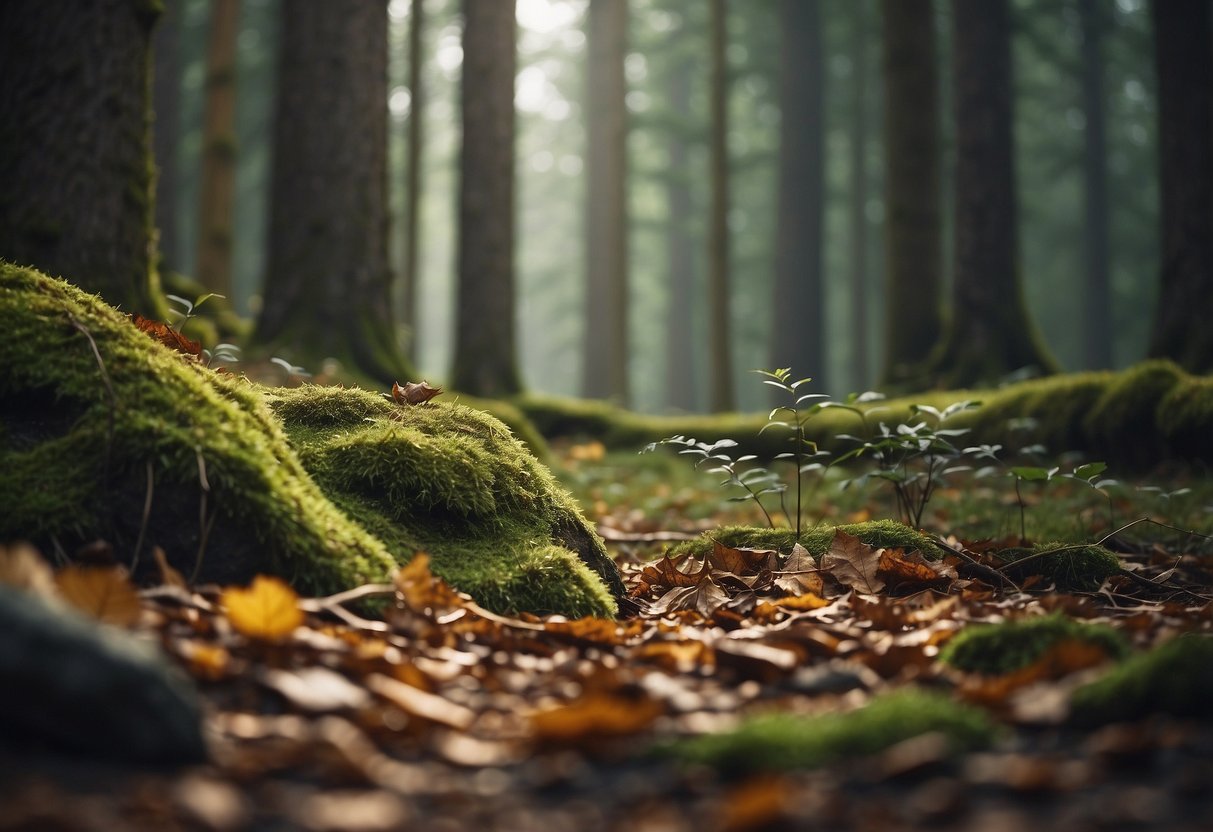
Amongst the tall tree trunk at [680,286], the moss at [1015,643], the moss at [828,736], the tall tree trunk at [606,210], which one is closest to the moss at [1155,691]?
the moss at [828,736]

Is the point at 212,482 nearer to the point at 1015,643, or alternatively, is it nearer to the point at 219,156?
the point at 1015,643

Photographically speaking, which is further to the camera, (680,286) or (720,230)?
(680,286)

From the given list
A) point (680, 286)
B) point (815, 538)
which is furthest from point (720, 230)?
point (680, 286)

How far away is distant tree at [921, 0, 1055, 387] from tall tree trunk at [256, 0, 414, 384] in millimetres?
6289

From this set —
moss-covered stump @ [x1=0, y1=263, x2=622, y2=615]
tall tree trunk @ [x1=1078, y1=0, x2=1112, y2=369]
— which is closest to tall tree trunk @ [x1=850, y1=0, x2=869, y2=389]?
tall tree trunk @ [x1=1078, y1=0, x2=1112, y2=369]

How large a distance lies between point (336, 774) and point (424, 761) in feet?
0.54

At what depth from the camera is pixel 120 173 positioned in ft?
17.7

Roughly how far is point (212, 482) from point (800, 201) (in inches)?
807

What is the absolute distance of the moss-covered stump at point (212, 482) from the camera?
8.08ft

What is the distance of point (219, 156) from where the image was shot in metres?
12.8

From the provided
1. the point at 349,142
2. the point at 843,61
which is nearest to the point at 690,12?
the point at 843,61

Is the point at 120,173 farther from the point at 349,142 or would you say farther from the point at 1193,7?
the point at 1193,7

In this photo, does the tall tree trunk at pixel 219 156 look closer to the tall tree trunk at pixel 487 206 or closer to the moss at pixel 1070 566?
the tall tree trunk at pixel 487 206

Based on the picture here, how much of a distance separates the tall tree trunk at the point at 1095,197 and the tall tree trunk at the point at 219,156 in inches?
857
